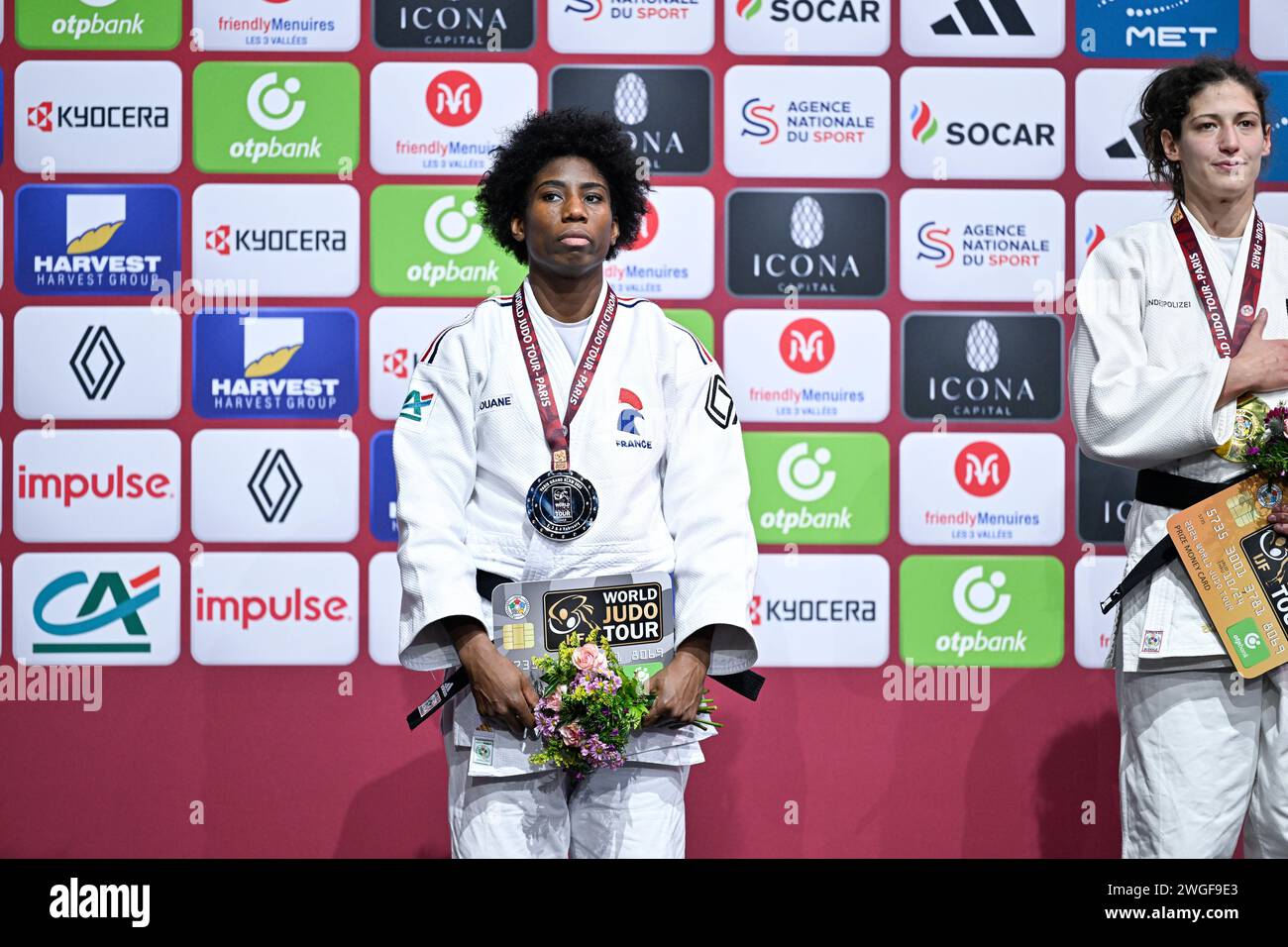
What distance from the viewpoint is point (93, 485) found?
3545 millimetres

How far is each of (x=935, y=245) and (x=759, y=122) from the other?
0.61m

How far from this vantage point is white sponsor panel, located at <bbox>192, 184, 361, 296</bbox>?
3.55 meters

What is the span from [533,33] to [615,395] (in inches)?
60.0

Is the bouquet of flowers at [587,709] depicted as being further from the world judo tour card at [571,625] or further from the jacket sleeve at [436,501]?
the jacket sleeve at [436,501]

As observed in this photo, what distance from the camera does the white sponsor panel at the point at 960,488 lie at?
11.8 ft

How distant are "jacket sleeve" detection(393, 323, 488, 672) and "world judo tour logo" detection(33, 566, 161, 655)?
4.64ft

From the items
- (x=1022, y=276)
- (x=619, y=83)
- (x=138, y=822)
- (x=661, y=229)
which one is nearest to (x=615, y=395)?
(x=661, y=229)

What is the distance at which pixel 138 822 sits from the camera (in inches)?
141

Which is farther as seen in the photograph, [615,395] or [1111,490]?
[1111,490]

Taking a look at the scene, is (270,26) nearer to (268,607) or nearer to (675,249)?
(675,249)

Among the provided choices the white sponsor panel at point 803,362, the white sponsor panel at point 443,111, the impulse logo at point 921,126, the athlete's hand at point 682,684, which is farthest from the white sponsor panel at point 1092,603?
the white sponsor panel at point 443,111

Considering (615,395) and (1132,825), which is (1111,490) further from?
(615,395)

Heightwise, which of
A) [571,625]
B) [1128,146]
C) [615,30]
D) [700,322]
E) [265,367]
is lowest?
[571,625]

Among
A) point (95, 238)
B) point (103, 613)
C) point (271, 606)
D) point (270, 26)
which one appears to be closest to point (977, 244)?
point (270, 26)
